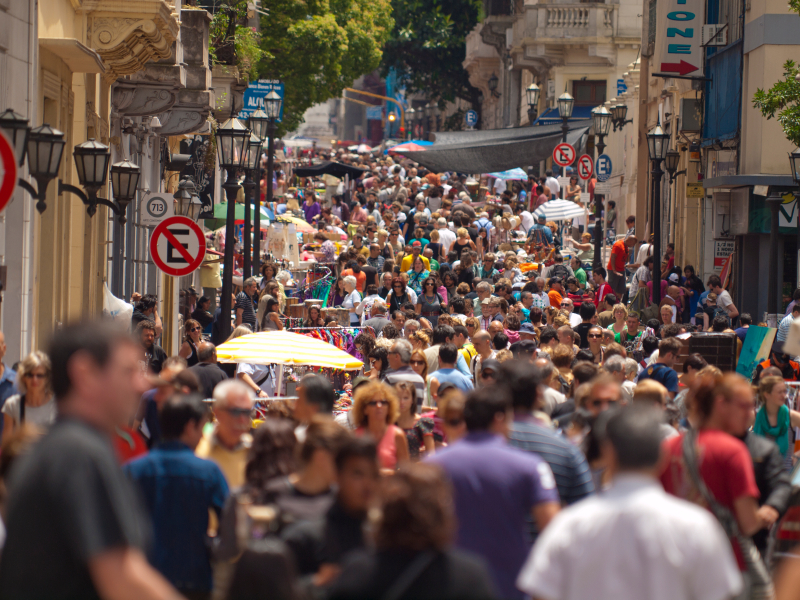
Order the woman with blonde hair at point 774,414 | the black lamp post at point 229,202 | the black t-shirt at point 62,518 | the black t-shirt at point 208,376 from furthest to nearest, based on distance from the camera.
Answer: the black lamp post at point 229,202 → the black t-shirt at point 208,376 → the woman with blonde hair at point 774,414 → the black t-shirt at point 62,518

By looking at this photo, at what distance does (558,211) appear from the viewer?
98.5 feet

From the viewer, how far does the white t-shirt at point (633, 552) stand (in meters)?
4.34

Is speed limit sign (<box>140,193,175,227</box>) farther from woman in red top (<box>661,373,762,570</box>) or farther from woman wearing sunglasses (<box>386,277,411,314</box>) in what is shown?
woman in red top (<box>661,373,762,570</box>)

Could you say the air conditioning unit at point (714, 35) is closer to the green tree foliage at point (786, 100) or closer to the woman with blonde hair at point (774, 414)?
the green tree foliage at point (786, 100)

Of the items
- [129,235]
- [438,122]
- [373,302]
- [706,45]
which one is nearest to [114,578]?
[373,302]

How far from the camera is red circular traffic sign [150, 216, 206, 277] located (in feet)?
48.1

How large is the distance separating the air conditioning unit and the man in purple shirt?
21977 mm

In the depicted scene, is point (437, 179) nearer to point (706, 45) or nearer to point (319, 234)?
point (319, 234)

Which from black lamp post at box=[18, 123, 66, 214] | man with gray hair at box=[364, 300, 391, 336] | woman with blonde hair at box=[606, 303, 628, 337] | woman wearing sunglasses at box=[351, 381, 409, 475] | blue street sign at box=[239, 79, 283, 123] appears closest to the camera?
woman wearing sunglasses at box=[351, 381, 409, 475]

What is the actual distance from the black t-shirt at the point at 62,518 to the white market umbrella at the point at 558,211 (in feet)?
87.6

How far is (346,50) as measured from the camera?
154 ft

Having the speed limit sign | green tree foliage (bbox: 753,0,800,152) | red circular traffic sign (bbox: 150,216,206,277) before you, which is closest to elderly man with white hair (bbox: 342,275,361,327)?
the speed limit sign

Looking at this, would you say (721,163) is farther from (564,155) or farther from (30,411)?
(30,411)

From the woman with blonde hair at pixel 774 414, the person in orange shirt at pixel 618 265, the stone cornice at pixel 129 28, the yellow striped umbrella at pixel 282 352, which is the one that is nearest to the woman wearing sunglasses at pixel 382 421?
the woman with blonde hair at pixel 774 414
